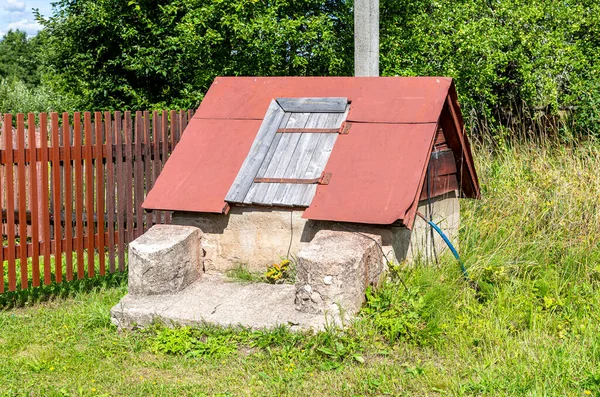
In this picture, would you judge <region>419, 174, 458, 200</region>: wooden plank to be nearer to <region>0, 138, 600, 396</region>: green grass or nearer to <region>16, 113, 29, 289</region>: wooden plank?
<region>0, 138, 600, 396</region>: green grass

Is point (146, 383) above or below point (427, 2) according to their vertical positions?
below

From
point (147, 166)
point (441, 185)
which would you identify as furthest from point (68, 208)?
point (441, 185)

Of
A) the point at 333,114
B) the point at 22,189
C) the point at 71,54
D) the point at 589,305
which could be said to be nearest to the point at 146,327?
the point at 22,189

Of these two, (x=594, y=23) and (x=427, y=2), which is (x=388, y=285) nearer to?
(x=427, y=2)

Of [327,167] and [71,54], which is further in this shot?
[71,54]

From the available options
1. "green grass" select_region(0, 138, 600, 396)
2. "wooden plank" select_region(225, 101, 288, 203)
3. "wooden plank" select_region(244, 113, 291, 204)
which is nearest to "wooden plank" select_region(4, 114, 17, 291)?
"green grass" select_region(0, 138, 600, 396)

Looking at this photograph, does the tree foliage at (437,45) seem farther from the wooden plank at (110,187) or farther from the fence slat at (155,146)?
the wooden plank at (110,187)

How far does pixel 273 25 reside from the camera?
10430 millimetres

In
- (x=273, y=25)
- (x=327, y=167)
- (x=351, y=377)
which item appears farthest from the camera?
(x=273, y=25)

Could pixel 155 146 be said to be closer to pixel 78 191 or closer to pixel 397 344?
pixel 78 191

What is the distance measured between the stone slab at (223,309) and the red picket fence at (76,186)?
1101 millimetres

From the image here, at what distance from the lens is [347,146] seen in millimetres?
5902

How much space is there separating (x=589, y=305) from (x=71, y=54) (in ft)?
46.5

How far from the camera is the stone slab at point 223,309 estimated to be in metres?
5.08
